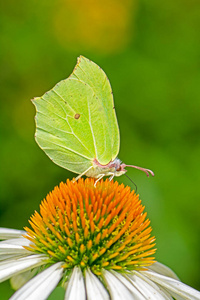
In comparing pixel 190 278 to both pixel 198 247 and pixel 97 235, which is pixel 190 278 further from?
pixel 97 235

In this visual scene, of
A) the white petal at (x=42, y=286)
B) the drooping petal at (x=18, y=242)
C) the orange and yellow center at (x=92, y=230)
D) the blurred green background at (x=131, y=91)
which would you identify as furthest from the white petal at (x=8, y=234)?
the blurred green background at (x=131, y=91)

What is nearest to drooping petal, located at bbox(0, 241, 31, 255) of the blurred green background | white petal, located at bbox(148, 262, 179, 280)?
white petal, located at bbox(148, 262, 179, 280)

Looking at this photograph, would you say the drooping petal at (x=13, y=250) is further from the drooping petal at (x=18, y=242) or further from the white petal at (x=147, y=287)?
the white petal at (x=147, y=287)

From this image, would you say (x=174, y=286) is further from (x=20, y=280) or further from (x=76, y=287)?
(x=20, y=280)

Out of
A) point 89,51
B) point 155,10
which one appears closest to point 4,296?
point 89,51

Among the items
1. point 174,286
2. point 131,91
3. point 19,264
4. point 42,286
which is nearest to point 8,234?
point 19,264

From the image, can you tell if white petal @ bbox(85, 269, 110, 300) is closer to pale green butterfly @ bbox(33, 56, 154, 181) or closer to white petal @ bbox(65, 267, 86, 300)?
white petal @ bbox(65, 267, 86, 300)
